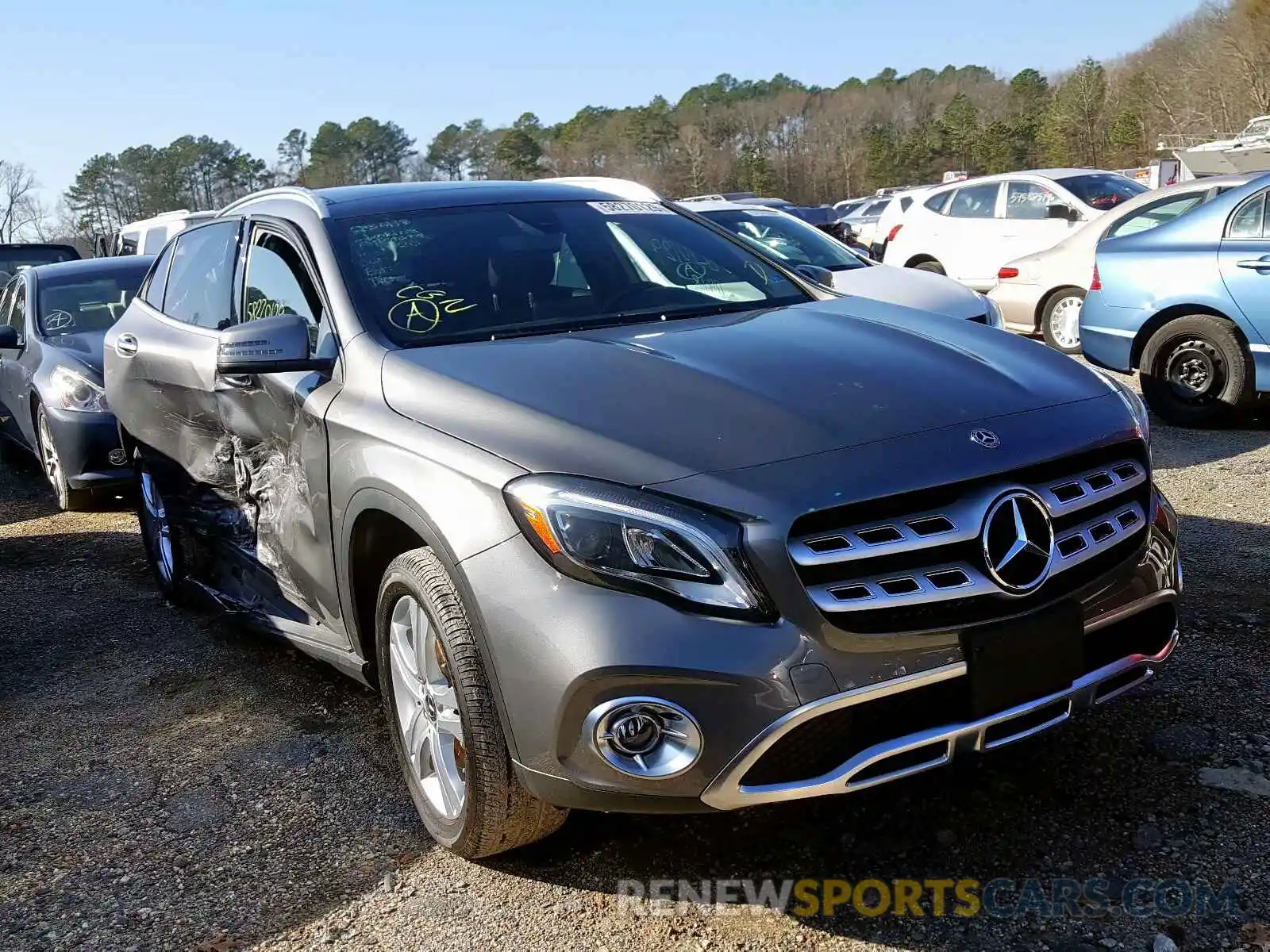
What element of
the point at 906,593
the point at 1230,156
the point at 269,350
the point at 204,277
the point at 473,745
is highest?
the point at 1230,156

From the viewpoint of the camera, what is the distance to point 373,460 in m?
3.03

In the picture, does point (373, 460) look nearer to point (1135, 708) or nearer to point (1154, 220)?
point (1135, 708)

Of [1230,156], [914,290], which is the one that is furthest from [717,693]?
[1230,156]

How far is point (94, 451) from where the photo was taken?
7.32 metres

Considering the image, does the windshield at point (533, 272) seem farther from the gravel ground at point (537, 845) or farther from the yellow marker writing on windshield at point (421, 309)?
the gravel ground at point (537, 845)

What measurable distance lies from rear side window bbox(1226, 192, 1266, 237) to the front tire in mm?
3065

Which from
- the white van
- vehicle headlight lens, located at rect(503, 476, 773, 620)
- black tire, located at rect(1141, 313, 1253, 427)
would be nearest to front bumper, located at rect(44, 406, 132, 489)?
vehicle headlight lens, located at rect(503, 476, 773, 620)

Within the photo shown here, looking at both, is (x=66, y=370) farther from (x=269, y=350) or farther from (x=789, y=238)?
(x=789, y=238)

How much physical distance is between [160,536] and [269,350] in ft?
7.69

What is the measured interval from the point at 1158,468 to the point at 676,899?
467cm

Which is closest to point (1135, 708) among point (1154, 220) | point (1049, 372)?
point (1049, 372)

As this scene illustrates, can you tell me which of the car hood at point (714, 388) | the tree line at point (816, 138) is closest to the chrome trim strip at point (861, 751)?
the car hood at point (714, 388)

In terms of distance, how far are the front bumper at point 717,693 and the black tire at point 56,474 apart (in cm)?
590

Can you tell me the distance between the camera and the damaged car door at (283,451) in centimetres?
342
